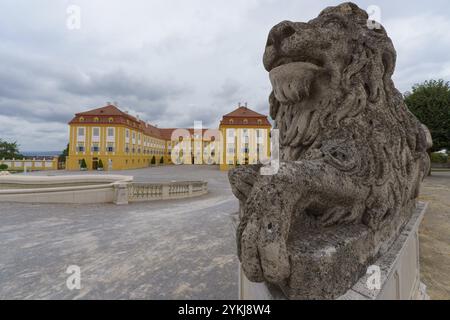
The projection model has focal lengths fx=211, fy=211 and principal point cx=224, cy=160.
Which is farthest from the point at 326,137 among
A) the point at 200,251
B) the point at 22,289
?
the point at 22,289

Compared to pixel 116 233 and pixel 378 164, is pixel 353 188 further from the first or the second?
pixel 116 233

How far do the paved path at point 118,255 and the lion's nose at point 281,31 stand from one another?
267 cm

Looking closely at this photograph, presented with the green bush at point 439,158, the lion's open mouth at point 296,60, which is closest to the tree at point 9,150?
the lion's open mouth at point 296,60

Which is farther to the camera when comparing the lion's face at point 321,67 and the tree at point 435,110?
the tree at point 435,110

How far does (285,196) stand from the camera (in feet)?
3.66

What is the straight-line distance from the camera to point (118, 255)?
11.4ft

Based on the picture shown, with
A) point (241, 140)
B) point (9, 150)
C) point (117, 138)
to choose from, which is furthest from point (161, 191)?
point (9, 150)

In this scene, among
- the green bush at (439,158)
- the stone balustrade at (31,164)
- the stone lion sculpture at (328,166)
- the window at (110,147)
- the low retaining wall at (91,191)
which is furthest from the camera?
the green bush at (439,158)

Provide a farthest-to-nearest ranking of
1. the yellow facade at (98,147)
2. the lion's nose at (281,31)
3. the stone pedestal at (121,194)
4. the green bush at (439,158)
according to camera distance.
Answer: the green bush at (439,158) < the yellow facade at (98,147) < the stone pedestal at (121,194) < the lion's nose at (281,31)

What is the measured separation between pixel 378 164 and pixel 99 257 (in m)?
3.97

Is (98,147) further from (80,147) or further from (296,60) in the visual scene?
(296,60)

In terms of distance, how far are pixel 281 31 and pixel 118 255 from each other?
3.85 m

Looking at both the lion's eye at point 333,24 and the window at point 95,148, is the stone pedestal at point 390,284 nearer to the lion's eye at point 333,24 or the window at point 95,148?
the lion's eye at point 333,24

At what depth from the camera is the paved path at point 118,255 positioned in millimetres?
2541
